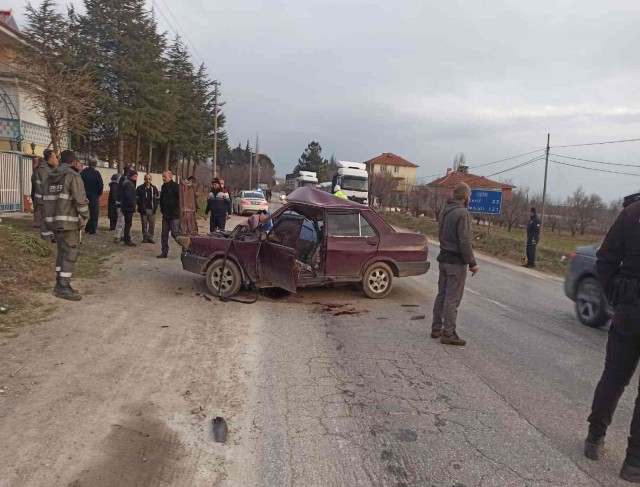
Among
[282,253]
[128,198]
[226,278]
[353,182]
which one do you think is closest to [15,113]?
[128,198]

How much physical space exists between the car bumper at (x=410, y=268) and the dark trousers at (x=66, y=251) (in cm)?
518

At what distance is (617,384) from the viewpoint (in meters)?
3.36

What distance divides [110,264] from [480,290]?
7709 mm

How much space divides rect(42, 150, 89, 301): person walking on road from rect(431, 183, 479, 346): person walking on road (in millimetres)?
4961

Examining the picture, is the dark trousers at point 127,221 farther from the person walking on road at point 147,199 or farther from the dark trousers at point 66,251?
the dark trousers at point 66,251

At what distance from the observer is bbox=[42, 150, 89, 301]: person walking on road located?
6.71 metres

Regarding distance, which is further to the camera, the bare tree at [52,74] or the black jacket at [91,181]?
the bare tree at [52,74]

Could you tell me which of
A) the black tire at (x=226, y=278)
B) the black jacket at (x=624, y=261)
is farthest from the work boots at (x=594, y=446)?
the black tire at (x=226, y=278)

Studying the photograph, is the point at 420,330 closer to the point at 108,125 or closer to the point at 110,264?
the point at 110,264

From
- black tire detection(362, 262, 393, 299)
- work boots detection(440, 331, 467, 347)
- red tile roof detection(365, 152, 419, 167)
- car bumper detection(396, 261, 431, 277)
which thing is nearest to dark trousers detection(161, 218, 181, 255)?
black tire detection(362, 262, 393, 299)

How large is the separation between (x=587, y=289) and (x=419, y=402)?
15.8 feet

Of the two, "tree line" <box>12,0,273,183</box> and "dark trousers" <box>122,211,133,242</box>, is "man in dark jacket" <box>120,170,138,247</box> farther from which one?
"tree line" <box>12,0,273,183</box>

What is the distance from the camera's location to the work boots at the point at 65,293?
6.82 metres

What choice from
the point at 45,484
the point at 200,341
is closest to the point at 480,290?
the point at 200,341
